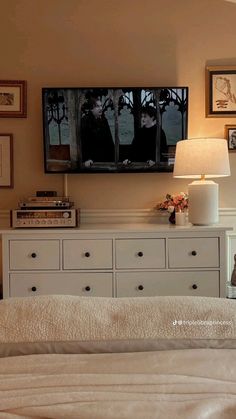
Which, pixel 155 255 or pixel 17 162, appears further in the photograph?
pixel 17 162

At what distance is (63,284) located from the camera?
8.67ft

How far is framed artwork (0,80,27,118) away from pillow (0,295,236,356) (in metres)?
2.32

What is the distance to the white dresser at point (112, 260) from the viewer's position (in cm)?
263

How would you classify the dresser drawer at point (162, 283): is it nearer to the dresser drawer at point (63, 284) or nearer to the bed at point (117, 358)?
the dresser drawer at point (63, 284)

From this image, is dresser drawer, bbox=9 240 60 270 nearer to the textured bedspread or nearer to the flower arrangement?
the flower arrangement

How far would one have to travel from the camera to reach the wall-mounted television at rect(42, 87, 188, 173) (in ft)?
10.2

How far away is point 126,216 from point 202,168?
0.79 m

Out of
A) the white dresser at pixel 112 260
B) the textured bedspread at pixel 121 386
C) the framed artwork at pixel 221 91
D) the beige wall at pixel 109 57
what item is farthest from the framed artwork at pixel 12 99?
the textured bedspread at pixel 121 386

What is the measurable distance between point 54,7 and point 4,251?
1.96 metres

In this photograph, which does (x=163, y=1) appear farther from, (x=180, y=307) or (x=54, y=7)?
(x=180, y=307)

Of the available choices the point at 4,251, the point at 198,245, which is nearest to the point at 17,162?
the point at 4,251

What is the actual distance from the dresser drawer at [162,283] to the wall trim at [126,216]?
66cm

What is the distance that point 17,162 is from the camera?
3.21m

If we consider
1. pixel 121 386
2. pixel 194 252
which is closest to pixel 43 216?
pixel 194 252
